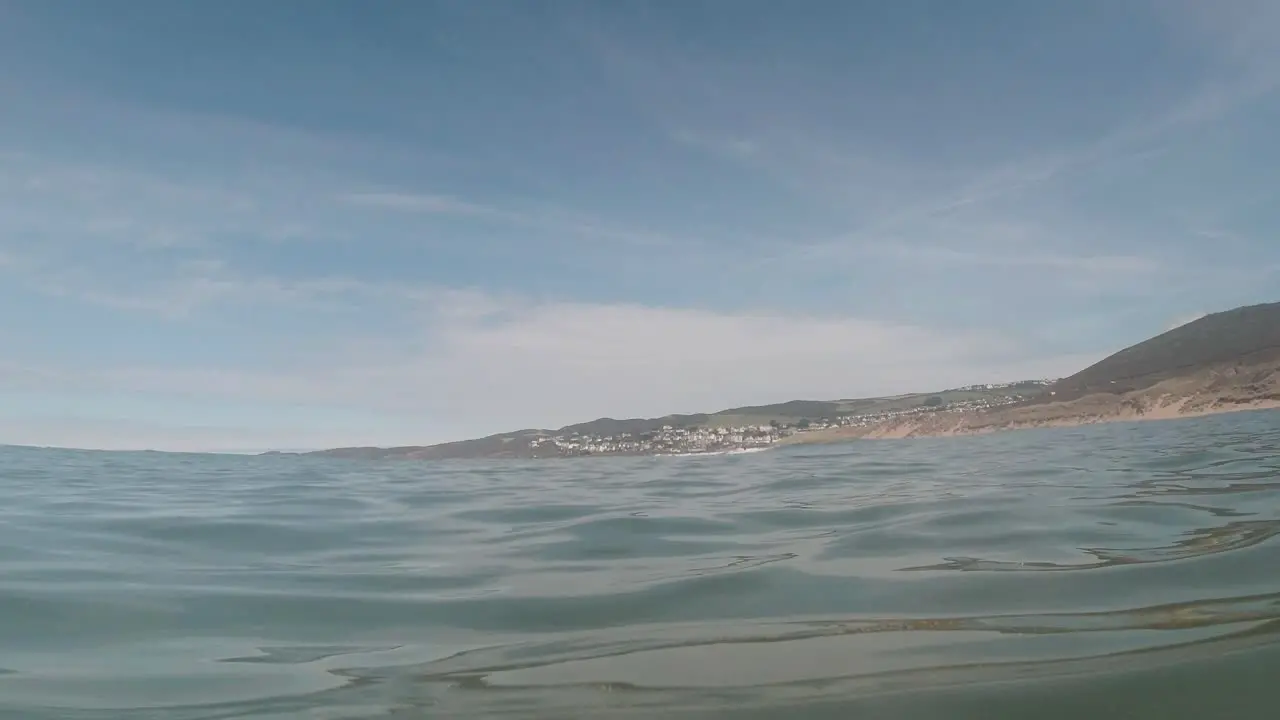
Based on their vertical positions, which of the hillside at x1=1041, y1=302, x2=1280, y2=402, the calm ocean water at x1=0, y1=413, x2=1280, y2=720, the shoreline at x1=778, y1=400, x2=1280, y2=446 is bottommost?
the shoreline at x1=778, y1=400, x2=1280, y2=446

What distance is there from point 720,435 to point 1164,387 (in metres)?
83.9

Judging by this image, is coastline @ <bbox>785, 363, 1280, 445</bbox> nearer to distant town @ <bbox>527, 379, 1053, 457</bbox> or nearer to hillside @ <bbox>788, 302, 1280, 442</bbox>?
hillside @ <bbox>788, 302, 1280, 442</bbox>

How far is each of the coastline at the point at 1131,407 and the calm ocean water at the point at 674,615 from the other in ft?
321

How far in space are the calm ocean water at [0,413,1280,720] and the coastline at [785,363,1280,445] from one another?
321ft

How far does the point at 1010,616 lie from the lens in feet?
17.2

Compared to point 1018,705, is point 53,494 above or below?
above

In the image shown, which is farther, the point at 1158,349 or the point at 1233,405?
the point at 1158,349

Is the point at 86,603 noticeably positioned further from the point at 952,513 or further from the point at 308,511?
the point at 952,513

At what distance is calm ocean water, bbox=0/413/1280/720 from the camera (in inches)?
162

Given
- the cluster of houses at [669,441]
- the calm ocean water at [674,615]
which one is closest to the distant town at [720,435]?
the cluster of houses at [669,441]

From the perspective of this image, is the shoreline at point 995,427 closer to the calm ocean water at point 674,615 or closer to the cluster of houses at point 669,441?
the cluster of houses at point 669,441

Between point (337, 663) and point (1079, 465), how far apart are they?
747 inches

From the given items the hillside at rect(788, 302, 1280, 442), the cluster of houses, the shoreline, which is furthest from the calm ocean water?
the cluster of houses

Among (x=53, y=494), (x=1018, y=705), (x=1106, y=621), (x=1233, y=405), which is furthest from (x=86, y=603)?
(x=1233, y=405)
